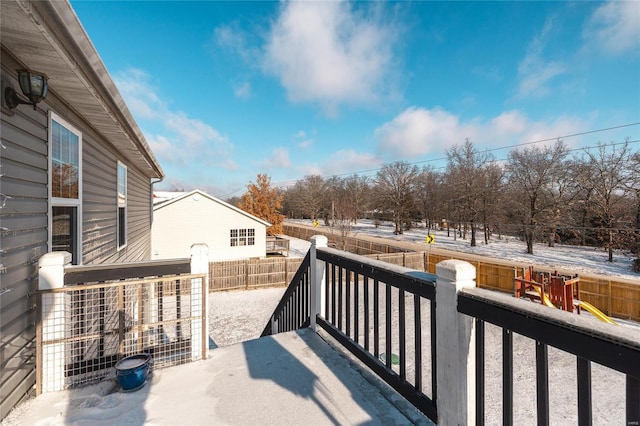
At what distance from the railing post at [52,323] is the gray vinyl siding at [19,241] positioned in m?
0.09

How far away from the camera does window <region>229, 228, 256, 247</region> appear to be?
61.8 ft

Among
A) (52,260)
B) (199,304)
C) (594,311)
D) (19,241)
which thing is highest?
(19,241)

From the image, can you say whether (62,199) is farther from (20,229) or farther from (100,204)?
(100,204)

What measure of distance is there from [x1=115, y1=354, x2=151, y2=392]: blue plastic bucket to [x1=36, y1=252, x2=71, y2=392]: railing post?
455 mm

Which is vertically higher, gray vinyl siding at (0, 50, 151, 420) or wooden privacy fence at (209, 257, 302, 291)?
gray vinyl siding at (0, 50, 151, 420)

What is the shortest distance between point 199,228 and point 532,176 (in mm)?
25379

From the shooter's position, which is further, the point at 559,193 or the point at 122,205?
the point at 559,193

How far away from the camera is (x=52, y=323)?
7.93 ft

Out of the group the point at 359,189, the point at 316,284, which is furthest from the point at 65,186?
the point at 359,189

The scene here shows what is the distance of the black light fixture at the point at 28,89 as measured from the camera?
216cm

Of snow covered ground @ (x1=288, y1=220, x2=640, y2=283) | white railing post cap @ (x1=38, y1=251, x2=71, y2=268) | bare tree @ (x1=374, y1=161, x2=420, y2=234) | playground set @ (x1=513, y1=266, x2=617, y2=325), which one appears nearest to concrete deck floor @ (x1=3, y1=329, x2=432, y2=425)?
white railing post cap @ (x1=38, y1=251, x2=71, y2=268)

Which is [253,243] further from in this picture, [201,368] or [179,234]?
[201,368]

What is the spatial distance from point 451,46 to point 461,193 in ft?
49.9

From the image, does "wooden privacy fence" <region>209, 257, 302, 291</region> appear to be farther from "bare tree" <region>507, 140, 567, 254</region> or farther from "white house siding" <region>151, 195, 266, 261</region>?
"bare tree" <region>507, 140, 567, 254</region>
